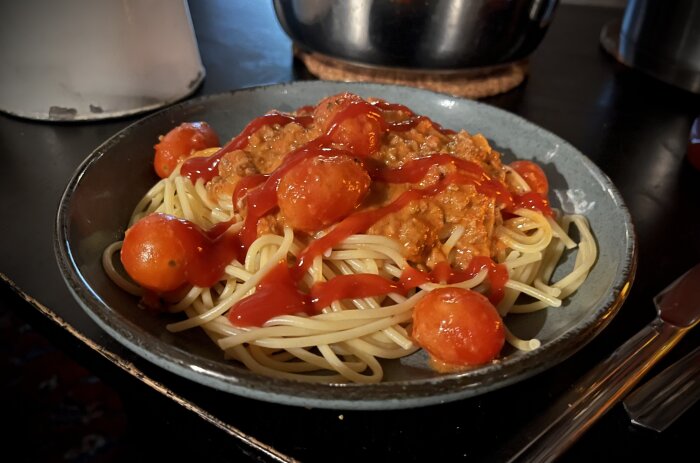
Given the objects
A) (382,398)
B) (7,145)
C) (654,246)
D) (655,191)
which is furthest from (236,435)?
(655,191)

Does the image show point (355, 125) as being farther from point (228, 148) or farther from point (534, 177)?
point (534, 177)

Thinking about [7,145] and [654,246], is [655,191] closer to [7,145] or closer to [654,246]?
[654,246]

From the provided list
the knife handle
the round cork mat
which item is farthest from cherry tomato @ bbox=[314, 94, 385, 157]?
the round cork mat

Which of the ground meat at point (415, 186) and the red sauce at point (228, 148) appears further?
the red sauce at point (228, 148)

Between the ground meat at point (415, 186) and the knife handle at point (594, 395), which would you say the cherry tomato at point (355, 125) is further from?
the knife handle at point (594, 395)

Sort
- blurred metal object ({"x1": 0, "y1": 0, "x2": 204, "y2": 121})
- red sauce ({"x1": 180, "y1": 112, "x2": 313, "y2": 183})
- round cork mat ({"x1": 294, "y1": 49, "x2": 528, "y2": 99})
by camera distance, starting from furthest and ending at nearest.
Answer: round cork mat ({"x1": 294, "y1": 49, "x2": 528, "y2": 99}) → blurred metal object ({"x1": 0, "y1": 0, "x2": 204, "y2": 121}) → red sauce ({"x1": 180, "y1": 112, "x2": 313, "y2": 183})

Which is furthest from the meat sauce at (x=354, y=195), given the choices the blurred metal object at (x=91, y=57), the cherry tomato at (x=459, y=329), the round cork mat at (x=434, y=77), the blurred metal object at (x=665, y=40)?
the blurred metal object at (x=665, y=40)

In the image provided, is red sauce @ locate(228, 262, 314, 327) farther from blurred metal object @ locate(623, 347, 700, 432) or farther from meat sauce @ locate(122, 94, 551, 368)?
blurred metal object @ locate(623, 347, 700, 432)
